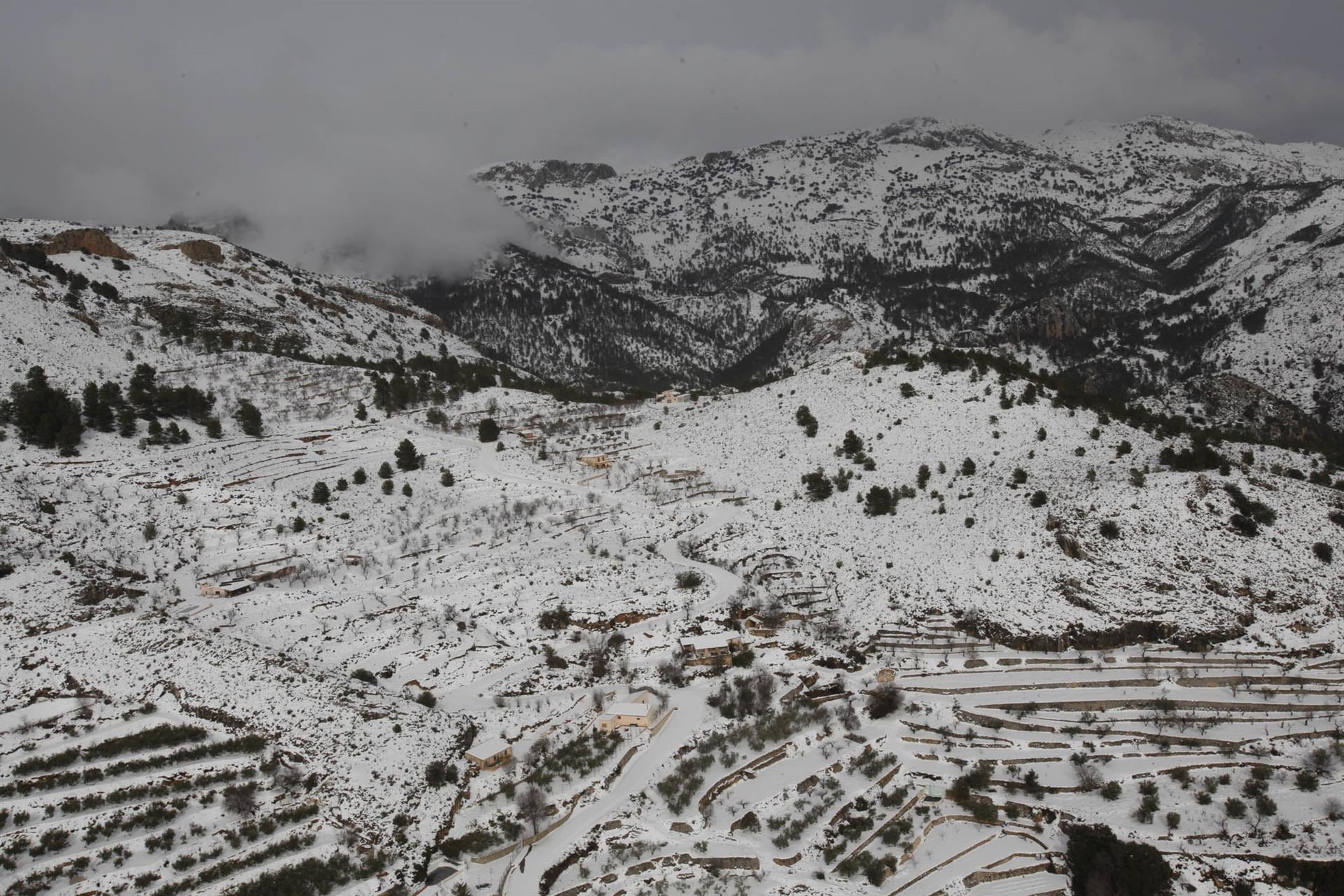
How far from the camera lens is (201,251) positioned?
355 feet

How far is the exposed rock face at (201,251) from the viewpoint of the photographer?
106688 millimetres

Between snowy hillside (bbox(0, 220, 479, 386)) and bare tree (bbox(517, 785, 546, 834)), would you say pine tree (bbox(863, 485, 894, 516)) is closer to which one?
bare tree (bbox(517, 785, 546, 834))

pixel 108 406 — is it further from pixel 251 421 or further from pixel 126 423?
pixel 251 421

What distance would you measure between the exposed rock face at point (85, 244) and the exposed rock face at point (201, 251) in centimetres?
729

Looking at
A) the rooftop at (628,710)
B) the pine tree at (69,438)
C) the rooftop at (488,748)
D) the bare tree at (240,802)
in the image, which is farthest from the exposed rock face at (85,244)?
the rooftop at (628,710)

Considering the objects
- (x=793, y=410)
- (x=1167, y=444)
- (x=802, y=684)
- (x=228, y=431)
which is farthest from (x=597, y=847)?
(x=228, y=431)

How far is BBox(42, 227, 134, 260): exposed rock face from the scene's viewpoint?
9181 centimetres

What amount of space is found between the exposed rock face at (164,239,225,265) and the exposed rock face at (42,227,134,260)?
7.29m

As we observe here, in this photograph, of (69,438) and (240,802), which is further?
(69,438)

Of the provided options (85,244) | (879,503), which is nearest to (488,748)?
(879,503)

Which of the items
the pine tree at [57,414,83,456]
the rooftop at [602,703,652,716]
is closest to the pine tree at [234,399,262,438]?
the pine tree at [57,414,83,456]

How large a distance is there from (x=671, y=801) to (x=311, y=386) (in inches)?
2423

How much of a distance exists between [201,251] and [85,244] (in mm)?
14550

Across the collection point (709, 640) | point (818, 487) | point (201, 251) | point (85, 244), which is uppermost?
point (201, 251)
